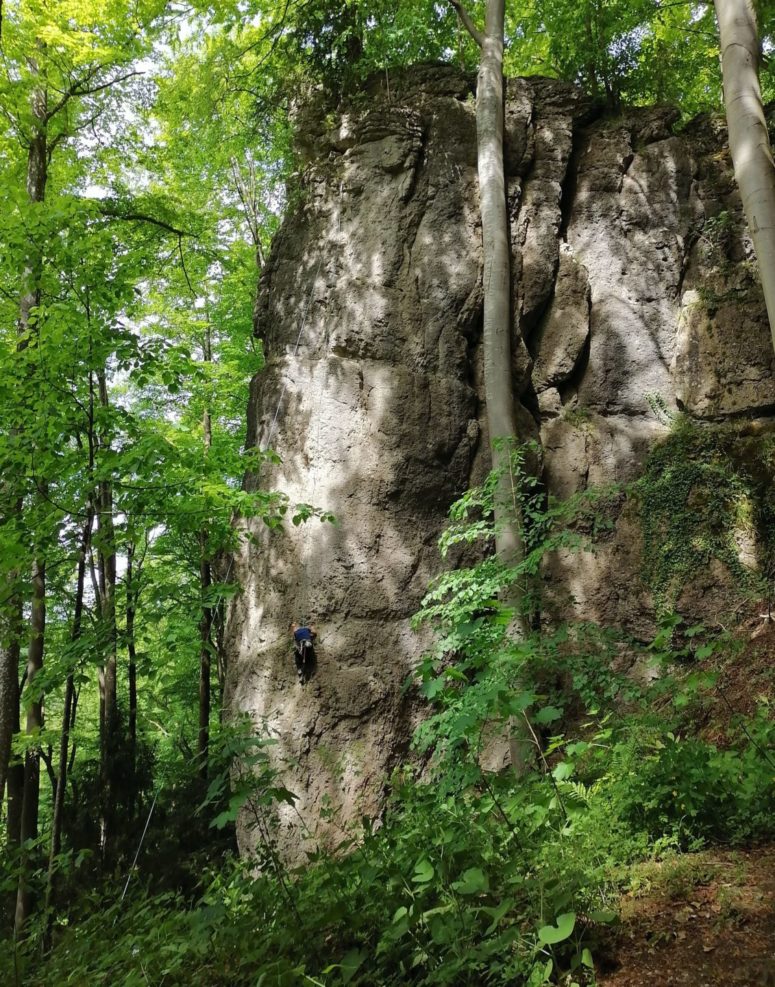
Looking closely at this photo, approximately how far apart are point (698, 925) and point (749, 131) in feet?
22.1

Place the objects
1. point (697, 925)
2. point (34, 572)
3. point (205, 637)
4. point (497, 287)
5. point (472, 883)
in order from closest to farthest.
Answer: point (472, 883) < point (697, 925) < point (34, 572) < point (497, 287) < point (205, 637)

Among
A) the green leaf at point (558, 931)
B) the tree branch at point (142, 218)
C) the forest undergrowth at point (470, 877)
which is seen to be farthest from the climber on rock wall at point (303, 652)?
the tree branch at point (142, 218)

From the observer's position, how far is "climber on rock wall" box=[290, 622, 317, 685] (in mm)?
8500

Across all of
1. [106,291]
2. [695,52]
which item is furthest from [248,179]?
[106,291]

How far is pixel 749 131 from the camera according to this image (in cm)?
645

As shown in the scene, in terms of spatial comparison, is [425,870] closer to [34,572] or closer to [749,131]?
[34,572]

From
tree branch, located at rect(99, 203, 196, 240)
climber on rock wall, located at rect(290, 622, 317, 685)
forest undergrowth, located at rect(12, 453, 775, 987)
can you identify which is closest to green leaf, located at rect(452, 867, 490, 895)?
forest undergrowth, located at rect(12, 453, 775, 987)

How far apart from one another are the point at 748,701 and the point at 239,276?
44.0ft

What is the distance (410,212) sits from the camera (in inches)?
411

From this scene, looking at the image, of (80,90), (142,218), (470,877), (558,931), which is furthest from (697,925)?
(80,90)

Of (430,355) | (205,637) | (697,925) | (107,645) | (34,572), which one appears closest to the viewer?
(697,925)

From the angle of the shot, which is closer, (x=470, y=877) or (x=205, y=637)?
(x=470, y=877)

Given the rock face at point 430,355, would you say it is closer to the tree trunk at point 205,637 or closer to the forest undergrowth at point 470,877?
the tree trunk at point 205,637

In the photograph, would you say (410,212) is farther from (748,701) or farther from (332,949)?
(332,949)
